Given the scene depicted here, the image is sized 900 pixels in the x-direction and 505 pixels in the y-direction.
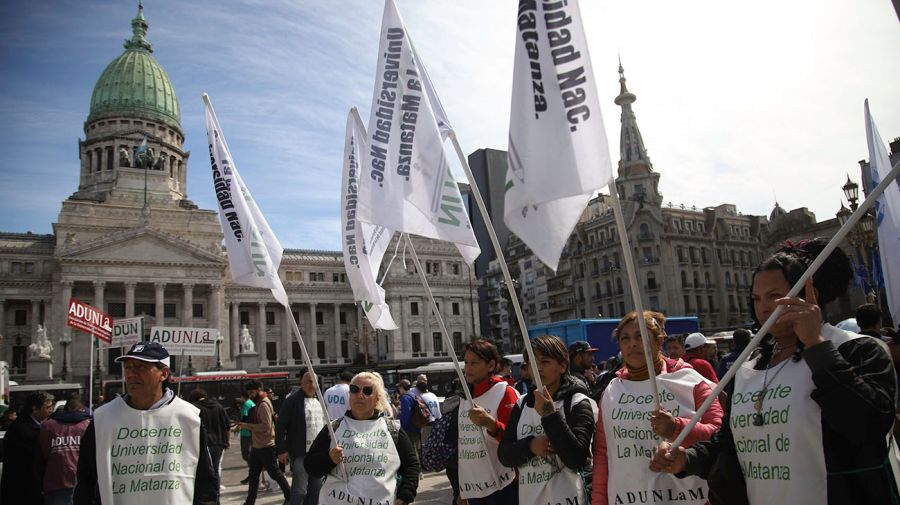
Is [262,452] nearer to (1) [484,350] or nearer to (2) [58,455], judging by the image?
(2) [58,455]

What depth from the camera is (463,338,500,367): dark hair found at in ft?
15.8

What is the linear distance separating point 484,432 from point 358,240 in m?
2.69

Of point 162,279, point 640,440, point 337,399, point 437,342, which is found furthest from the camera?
point 437,342

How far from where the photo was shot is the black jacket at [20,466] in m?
6.97

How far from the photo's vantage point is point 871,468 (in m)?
2.33

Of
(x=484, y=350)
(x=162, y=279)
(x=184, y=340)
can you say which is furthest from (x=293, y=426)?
(x=162, y=279)

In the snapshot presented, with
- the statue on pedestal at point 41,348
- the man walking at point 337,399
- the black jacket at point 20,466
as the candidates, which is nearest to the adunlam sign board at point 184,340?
the man walking at point 337,399

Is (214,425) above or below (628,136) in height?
below

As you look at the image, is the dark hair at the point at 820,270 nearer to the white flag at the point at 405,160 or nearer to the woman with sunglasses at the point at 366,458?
the white flag at the point at 405,160

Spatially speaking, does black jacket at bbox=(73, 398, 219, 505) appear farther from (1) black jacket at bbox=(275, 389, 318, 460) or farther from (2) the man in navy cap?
(1) black jacket at bbox=(275, 389, 318, 460)

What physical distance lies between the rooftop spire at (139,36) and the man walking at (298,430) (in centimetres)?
7692

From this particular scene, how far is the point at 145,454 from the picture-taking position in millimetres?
3840

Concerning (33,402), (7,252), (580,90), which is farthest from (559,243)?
(7,252)

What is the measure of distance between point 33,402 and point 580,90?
737cm
